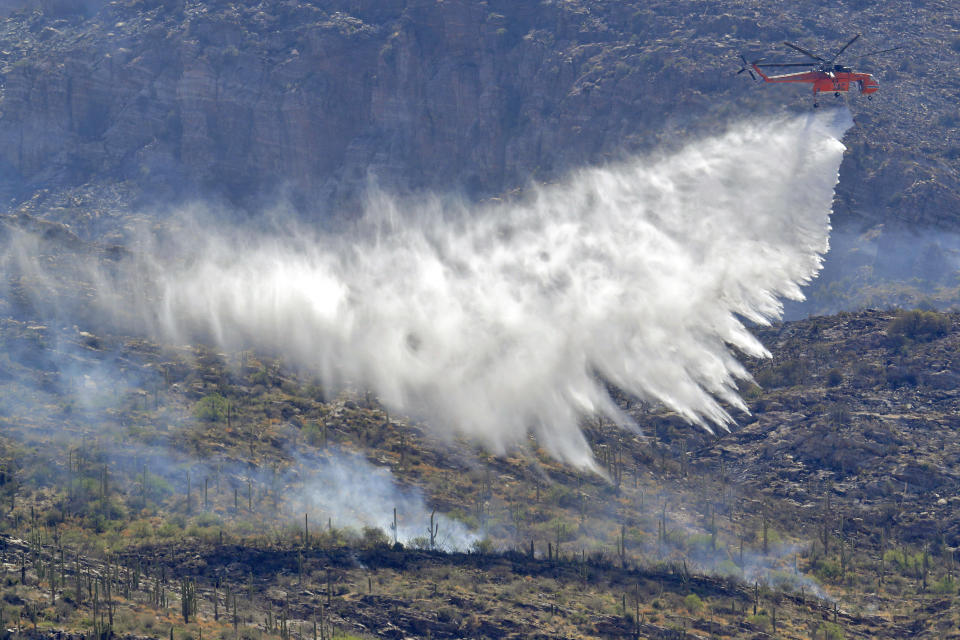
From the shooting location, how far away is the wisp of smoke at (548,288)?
134375 millimetres

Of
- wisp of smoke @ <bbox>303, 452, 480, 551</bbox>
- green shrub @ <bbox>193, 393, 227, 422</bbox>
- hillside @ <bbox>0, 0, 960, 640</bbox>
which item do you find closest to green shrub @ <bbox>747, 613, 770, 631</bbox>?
hillside @ <bbox>0, 0, 960, 640</bbox>

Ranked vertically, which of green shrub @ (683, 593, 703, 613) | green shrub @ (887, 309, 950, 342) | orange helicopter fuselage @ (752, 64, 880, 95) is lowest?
green shrub @ (683, 593, 703, 613)

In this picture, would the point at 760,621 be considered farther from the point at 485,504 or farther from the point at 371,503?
the point at 371,503

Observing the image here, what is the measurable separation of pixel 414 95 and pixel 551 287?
51873 millimetres

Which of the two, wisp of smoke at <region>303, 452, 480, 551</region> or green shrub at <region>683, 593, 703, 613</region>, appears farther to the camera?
wisp of smoke at <region>303, 452, 480, 551</region>

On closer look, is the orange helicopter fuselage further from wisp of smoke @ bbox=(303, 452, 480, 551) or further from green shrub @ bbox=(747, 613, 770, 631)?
green shrub @ bbox=(747, 613, 770, 631)

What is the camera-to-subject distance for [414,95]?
191000 mm

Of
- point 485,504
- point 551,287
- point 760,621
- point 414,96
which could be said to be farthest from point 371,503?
point 414,96

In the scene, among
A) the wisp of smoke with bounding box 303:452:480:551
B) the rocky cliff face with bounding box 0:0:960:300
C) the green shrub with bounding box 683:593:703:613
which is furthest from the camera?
the rocky cliff face with bounding box 0:0:960:300

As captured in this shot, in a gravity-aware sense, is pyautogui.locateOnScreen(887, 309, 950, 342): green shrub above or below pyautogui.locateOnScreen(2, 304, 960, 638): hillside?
above

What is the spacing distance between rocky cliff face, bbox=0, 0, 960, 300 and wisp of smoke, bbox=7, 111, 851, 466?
402 inches

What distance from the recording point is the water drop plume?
441 feet

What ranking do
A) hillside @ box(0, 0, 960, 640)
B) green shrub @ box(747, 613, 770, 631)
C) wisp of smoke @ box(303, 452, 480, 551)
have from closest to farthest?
1. green shrub @ box(747, 613, 770, 631)
2. hillside @ box(0, 0, 960, 640)
3. wisp of smoke @ box(303, 452, 480, 551)

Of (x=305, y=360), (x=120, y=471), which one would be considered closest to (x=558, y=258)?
(x=305, y=360)
